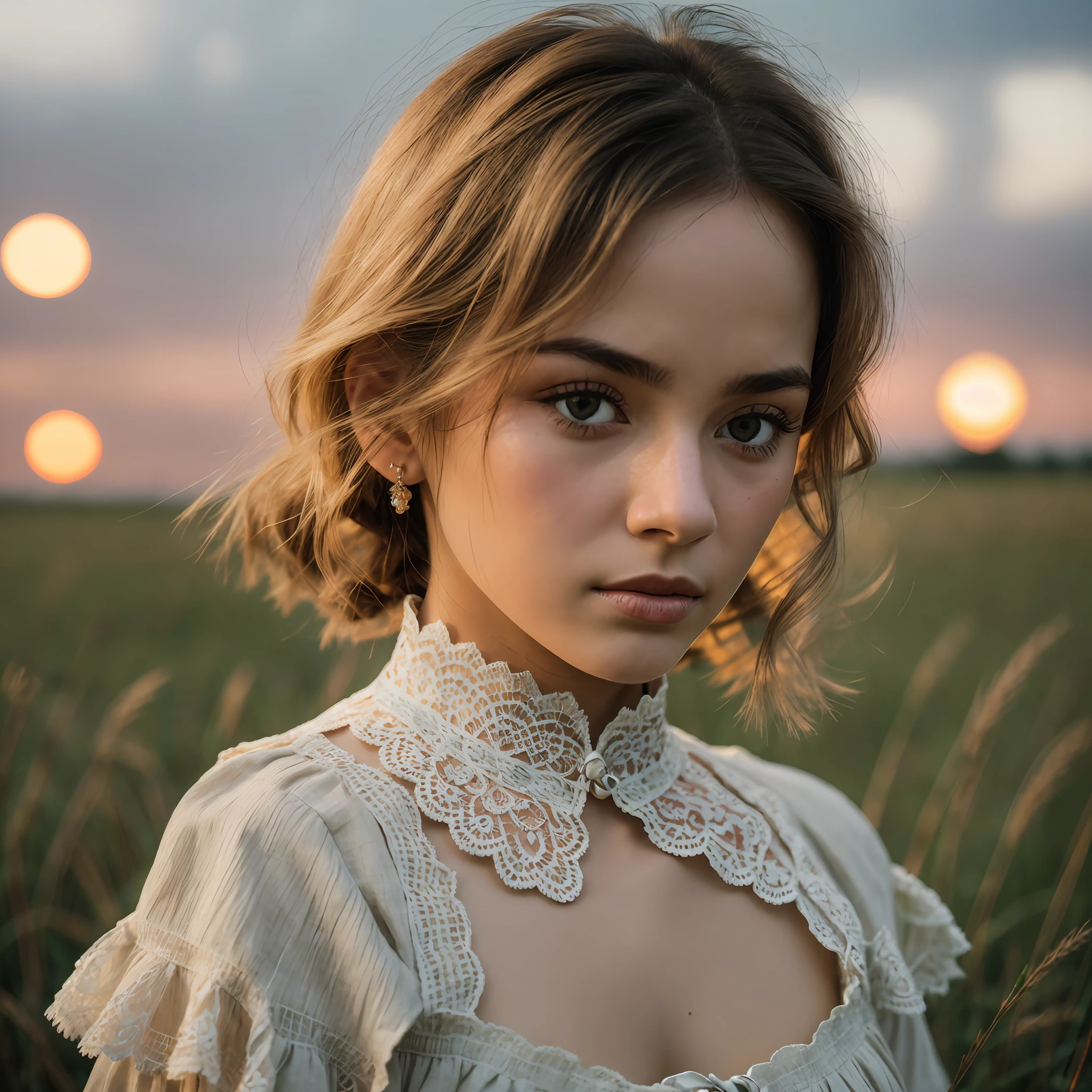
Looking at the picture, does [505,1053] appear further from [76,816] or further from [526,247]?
[76,816]

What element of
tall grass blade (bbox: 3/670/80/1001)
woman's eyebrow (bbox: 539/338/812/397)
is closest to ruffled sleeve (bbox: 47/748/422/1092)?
woman's eyebrow (bbox: 539/338/812/397)

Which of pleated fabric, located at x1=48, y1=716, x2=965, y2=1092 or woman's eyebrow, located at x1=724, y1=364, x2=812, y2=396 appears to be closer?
pleated fabric, located at x1=48, y1=716, x2=965, y2=1092

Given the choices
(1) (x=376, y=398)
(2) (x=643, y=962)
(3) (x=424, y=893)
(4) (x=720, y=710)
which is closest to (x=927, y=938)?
(2) (x=643, y=962)

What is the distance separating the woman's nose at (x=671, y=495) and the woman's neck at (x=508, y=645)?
207mm

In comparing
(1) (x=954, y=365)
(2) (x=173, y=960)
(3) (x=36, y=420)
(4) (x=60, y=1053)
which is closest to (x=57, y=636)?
(3) (x=36, y=420)

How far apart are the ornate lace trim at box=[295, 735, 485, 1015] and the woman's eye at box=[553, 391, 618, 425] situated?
384 mm

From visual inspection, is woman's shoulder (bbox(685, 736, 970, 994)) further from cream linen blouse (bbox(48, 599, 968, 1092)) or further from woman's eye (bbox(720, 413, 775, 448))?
woman's eye (bbox(720, 413, 775, 448))

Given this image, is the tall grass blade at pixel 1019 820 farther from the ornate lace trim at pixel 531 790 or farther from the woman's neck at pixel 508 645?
the woman's neck at pixel 508 645

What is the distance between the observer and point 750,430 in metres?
0.97

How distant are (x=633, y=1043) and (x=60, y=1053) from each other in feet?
3.46

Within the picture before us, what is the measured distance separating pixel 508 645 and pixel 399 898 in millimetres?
272

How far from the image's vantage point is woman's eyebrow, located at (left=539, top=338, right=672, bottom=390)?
2.78 feet

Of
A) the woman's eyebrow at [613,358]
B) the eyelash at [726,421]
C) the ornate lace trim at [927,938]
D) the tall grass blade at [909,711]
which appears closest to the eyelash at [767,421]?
the eyelash at [726,421]

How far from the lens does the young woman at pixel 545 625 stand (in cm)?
82
